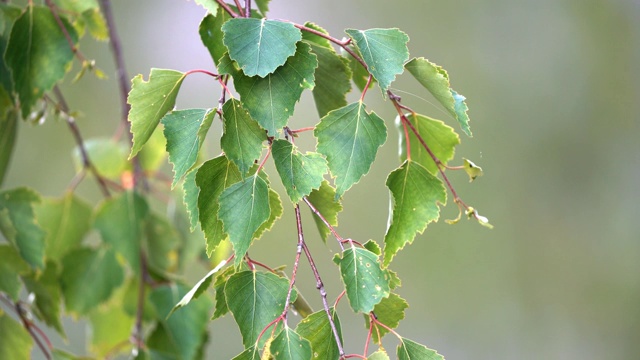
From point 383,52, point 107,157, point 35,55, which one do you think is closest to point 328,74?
point 383,52

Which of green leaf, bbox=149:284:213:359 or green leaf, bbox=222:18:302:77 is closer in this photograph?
green leaf, bbox=222:18:302:77

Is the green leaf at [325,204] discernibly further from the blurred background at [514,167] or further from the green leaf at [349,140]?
the blurred background at [514,167]

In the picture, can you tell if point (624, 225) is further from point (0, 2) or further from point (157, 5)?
point (0, 2)

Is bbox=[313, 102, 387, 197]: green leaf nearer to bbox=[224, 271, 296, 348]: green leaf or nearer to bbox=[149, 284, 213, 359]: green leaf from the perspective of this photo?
bbox=[224, 271, 296, 348]: green leaf

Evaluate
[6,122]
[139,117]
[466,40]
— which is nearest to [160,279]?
[6,122]

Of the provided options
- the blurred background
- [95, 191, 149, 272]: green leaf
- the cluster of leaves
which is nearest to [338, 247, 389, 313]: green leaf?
the cluster of leaves

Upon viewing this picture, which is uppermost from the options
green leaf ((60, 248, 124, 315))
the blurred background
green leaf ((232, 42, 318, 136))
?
green leaf ((232, 42, 318, 136))
